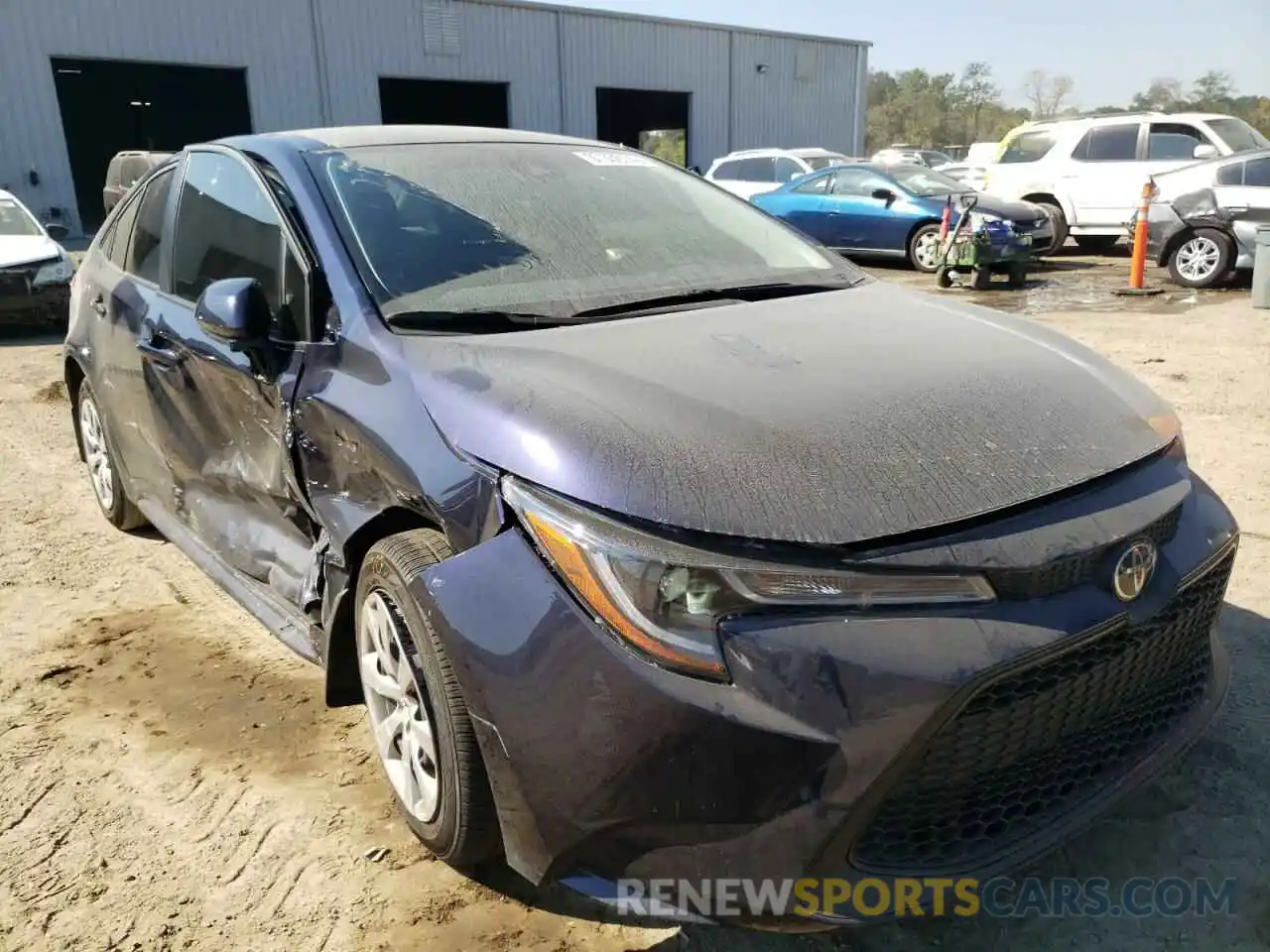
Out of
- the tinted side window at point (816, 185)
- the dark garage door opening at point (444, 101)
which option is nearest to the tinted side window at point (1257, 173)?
the tinted side window at point (816, 185)

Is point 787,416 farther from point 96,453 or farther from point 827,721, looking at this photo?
point 96,453

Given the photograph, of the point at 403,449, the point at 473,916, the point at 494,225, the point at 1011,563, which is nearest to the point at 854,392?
the point at 1011,563

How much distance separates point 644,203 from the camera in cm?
317

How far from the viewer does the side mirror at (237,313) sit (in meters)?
2.54

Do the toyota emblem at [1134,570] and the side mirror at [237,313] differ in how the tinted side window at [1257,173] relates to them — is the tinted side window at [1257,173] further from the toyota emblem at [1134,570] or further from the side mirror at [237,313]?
the side mirror at [237,313]

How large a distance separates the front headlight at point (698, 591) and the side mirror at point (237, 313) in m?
1.31

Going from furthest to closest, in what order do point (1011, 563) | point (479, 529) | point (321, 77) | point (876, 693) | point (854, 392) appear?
point (321, 77) < point (854, 392) < point (479, 529) < point (1011, 563) < point (876, 693)

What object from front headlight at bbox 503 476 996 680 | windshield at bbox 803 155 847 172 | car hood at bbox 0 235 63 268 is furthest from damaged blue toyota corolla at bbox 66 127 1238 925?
windshield at bbox 803 155 847 172

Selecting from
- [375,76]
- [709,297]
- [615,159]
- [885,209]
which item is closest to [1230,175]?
[885,209]

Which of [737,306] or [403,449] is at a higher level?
[737,306]

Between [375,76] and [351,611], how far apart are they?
861 inches

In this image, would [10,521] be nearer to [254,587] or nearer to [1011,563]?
[254,587]

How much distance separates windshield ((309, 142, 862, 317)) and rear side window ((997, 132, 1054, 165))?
40.1 feet

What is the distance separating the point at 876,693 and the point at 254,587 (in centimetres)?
214
